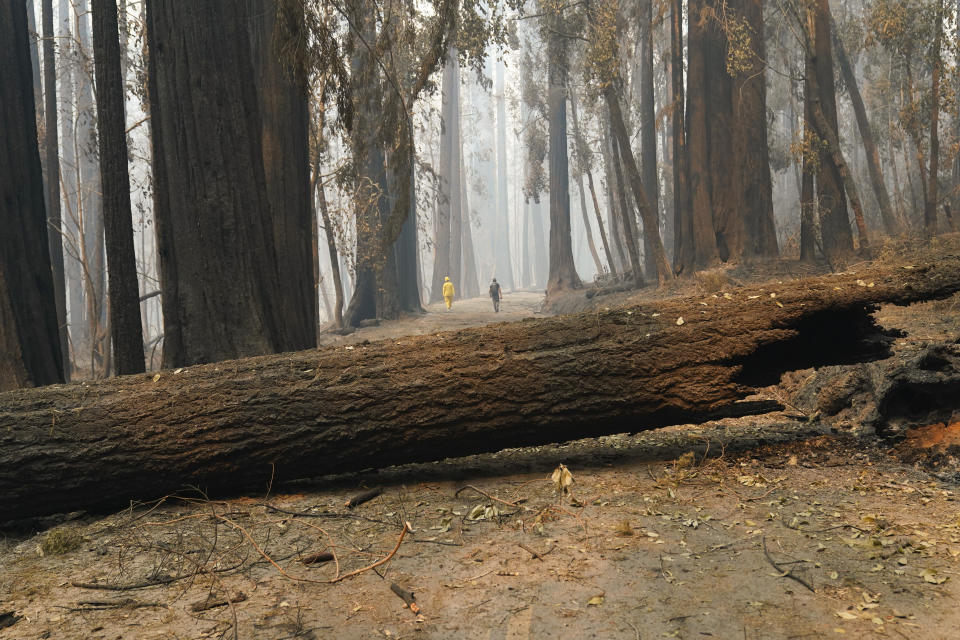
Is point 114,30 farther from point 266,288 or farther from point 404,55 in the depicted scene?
point 404,55

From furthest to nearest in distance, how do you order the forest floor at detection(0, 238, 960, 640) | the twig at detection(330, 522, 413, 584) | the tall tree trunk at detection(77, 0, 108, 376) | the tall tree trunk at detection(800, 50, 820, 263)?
the tall tree trunk at detection(77, 0, 108, 376), the tall tree trunk at detection(800, 50, 820, 263), the twig at detection(330, 522, 413, 584), the forest floor at detection(0, 238, 960, 640)

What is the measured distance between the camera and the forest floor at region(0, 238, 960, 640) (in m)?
2.74

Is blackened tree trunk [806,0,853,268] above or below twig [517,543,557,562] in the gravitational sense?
above

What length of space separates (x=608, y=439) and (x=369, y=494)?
2.12m

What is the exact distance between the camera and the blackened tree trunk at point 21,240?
5.95m

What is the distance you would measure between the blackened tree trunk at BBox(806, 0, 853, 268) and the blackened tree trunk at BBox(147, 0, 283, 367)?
9.11 meters

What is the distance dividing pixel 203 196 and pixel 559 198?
20.7 metres

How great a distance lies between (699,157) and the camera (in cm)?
1424

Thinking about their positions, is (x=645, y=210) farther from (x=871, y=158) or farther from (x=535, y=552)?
(x=535, y=552)

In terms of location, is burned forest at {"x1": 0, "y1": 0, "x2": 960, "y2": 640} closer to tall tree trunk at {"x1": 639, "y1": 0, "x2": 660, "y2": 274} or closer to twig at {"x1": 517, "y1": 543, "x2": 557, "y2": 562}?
twig at {"x1": 517, "y1": 543, "x2": 557, "y2": 562}

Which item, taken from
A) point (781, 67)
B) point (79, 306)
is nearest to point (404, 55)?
point (781, 67)

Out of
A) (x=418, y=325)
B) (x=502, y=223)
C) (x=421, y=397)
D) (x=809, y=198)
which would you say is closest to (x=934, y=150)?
(x=809, y=198)

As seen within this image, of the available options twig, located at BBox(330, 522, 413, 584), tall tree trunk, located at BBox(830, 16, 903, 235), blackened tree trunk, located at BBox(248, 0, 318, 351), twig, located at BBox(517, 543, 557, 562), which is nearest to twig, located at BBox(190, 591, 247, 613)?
twig, located at BBox(330, 522, 413, 584)

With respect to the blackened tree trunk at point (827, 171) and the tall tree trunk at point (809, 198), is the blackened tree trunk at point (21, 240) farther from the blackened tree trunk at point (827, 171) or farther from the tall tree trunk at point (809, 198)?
the tall tree trunk at point (809, 198)
